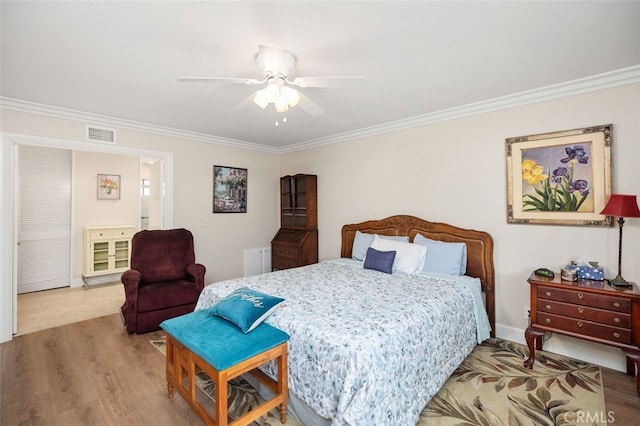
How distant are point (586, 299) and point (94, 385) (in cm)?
396

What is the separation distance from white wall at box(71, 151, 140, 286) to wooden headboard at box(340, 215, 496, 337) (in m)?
4.73

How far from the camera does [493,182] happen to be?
3.20 metres

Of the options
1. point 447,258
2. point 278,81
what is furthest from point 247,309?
point 447,258

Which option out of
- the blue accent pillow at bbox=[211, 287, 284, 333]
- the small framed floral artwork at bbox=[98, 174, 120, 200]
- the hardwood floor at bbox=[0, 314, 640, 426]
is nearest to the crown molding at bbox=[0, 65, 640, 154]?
the small framed floral artwork at bbox=[98, 174, 120, 200]

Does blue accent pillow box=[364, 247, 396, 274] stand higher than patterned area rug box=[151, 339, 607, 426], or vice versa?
blue accent pillow box=[364, 247, 396, 274]

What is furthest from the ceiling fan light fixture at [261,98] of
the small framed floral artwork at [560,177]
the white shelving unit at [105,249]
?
the white shelving unit at [105,249]

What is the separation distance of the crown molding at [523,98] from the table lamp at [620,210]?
3.34 feet

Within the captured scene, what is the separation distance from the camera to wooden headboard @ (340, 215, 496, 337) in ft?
10.3

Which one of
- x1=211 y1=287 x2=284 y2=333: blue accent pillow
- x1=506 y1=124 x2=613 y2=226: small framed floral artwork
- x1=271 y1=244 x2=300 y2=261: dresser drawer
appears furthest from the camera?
x1=271 y1=244 x2=300 y2=261: dresser drawer

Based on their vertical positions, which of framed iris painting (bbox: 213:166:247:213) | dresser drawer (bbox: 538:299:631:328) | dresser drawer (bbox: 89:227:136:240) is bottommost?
Result: dresser drawer (bbox: 538:299:631:328)

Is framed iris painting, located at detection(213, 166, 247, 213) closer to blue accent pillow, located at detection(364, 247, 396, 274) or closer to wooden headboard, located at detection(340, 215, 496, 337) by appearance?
wooden headboard, located at detection(340, 215, 496, 337)

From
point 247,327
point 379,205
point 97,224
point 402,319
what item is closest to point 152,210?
point 97,224

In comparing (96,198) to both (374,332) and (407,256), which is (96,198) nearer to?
(407,256)

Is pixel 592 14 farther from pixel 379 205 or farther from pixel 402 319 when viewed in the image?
pixel 379 205
